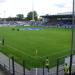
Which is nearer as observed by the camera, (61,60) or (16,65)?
(61,60)

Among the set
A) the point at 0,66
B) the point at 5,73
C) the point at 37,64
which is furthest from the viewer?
the point at 37,64

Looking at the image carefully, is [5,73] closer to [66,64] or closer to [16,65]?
[16,65]

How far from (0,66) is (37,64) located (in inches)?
134

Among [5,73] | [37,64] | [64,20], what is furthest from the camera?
[64,20]

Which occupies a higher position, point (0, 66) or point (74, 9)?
point (74, 9)

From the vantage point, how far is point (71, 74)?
15.2m

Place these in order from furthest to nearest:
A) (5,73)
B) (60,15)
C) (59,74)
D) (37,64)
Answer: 1. (60,15)
2. (37,64)
3. (5,73)
4. (59,74)

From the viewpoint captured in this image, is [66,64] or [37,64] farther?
[37,64]

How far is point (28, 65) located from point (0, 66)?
2523 mm

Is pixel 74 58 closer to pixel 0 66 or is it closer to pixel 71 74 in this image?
pixel 71 74

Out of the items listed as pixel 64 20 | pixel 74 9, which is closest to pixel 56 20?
pixel 64 20

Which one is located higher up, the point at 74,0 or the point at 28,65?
the point at 74,0

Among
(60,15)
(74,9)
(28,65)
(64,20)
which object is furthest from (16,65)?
(64,20)

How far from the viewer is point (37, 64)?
19.2 metres
